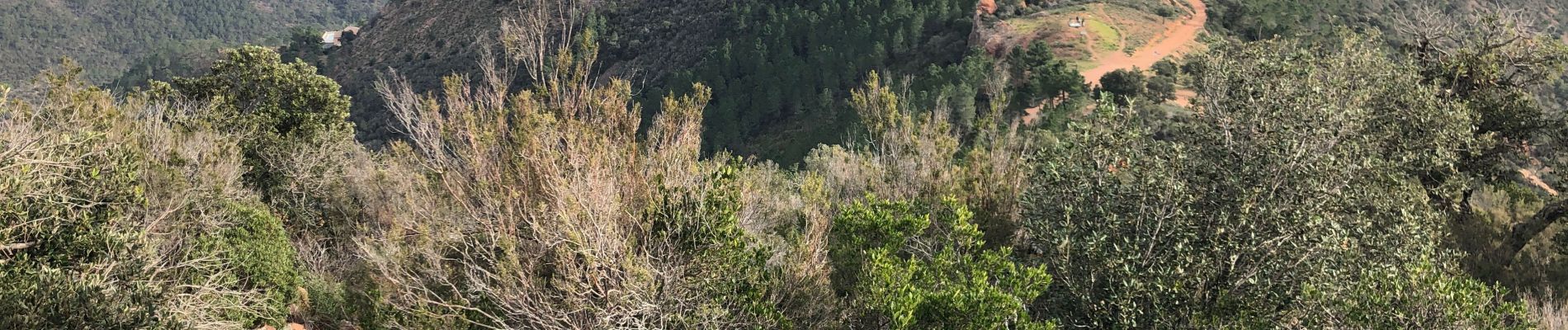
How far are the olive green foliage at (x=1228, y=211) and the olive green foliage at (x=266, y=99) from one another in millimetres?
23836

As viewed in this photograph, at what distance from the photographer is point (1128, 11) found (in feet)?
249

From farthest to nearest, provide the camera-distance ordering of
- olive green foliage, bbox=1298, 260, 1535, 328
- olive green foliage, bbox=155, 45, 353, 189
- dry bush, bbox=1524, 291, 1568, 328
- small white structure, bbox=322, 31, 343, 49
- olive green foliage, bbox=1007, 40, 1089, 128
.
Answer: small white structure, bbox=322, 31, 343, 49
olive green foliage, bbox=1007, 40, 1089, 128
olive green foliage, bbox=155, 45, 353, 189
dry bush, bbox=1524, 291, 1568, 328
olive green foliage, bbox=1298, 260, 1535, 328

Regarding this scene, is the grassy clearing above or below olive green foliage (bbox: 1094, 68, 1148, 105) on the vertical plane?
below

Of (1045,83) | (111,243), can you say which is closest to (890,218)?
(111,243)

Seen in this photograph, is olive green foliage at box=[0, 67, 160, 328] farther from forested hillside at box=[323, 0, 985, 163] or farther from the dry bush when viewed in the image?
forested hillside at box=[323, 0, 985, 163]

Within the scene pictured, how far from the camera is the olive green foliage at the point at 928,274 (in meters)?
11.3

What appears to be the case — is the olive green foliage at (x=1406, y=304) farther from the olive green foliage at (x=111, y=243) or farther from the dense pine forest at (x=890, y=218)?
the olive green foliage at (x=111, y=243)

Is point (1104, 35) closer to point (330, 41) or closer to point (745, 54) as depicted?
point (745, 54)

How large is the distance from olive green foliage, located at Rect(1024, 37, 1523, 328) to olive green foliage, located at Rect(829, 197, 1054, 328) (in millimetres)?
956

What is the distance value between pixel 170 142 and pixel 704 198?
696 inches

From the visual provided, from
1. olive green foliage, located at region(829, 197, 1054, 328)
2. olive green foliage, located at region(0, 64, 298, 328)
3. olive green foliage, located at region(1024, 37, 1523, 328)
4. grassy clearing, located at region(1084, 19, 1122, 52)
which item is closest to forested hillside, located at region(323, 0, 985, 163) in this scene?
grassy clearing, located at region(1084, 19, 1122, 52)

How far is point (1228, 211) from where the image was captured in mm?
12008

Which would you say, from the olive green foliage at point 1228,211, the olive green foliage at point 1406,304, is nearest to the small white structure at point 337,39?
the olive green foliage at point 1228,211

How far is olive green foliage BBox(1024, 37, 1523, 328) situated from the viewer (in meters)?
11.7
